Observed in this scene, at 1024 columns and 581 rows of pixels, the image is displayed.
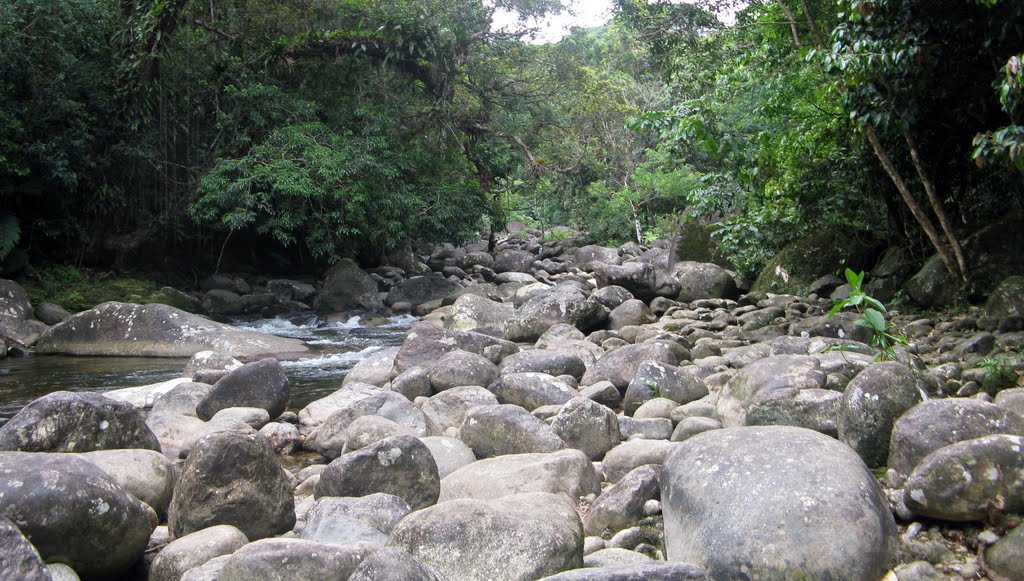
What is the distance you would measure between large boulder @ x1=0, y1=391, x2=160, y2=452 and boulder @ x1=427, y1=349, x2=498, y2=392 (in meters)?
2.75

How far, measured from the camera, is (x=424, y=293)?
16.1 metres

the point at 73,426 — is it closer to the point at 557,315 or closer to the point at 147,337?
the point at 557,315

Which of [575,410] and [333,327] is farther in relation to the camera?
[333,327]

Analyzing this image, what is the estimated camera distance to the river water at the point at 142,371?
324 inches

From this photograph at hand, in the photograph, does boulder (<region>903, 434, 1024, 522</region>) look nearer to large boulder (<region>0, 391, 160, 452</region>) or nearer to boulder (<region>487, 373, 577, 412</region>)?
boulder (<region>487, 373, 577, 412</region>)

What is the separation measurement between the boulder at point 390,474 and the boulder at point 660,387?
220 centimetres

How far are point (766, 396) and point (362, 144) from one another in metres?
12.0

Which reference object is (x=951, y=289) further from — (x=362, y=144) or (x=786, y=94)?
(x=362, y=144)

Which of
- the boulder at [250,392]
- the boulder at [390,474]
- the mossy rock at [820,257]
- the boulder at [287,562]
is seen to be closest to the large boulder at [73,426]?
the boulder at [390,474]

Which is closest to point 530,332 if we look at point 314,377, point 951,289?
point 314,377

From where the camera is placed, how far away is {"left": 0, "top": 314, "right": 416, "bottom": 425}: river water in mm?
8242

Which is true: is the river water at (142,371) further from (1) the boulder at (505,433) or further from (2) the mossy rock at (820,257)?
(2) the mossy rock at (820,257)

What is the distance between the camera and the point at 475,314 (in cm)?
1177

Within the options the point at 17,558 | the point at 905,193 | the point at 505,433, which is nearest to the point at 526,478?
the point at 505,433
